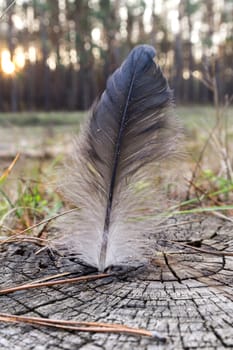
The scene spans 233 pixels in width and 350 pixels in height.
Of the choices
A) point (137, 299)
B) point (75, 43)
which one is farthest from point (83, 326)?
point (75, 43)

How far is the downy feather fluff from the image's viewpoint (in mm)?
1070

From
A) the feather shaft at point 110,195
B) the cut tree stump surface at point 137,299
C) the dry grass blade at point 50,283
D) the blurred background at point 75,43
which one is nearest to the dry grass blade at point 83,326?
the cut tree stump surface at point 137,299

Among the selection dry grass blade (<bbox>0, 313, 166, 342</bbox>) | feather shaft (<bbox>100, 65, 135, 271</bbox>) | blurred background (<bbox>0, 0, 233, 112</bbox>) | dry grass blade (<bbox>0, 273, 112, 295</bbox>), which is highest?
blurred background (<bbox>0, 0, 233, 112</bbox>)

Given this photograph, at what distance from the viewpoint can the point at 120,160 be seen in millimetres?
1105

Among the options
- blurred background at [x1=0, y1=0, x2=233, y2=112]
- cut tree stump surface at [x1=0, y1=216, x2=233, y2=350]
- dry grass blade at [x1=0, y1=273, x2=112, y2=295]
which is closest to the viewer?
cut tree stump surface at [x1=0, y1=216, x2=233, y2=350]

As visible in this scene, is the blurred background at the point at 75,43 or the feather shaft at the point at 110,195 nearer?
the feather shaft at the point at 110,195

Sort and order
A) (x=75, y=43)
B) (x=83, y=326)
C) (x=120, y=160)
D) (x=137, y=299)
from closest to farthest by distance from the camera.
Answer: (x=83, y=326), (x=137, y=299), (x=120, y=160), (x=75, y=43)

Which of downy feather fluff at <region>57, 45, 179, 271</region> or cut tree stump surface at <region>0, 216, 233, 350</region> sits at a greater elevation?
downy feather fluff at <region>57, 45, 179, 271</region>

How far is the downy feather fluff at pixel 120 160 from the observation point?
1.07 meters

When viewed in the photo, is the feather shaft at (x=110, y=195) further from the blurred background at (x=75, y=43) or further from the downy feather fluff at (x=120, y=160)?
the blurred background at (x=75, y=43)

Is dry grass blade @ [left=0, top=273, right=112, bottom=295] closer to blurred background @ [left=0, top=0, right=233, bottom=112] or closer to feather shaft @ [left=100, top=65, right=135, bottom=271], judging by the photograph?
feather shaft @ [left=100, top=65, right=135, bottom=271]

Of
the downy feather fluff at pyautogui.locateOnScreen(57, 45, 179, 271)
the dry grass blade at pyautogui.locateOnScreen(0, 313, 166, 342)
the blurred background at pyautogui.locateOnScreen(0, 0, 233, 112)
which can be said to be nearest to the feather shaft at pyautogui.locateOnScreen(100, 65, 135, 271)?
the downy feather fluff at pyautogui.locateOnScreen(57, 45, 179, 271)

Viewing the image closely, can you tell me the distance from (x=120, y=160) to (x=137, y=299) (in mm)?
356

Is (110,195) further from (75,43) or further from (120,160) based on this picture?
(75,43)
